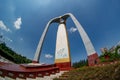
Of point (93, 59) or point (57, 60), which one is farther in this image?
point (57, 60)

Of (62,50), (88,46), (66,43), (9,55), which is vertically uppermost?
(9,55)

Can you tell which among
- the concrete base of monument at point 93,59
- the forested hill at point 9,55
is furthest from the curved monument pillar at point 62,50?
the forested hill at point 9,55

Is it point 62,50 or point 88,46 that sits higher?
point 62,50

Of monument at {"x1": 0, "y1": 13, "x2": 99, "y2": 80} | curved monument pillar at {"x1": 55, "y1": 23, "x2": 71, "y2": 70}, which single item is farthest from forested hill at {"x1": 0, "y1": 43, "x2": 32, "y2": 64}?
curved monument pillar at {"x1": 55, "y1": 23, "x2": 71, "y2": 70}

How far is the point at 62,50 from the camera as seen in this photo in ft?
67.8

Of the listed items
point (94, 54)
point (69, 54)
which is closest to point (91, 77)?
point (94, 54)

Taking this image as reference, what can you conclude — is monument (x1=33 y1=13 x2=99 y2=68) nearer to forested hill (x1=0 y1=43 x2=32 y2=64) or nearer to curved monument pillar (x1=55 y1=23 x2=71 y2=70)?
curved monument pillar (x1=55 y1=23 x2=71 y2=70)

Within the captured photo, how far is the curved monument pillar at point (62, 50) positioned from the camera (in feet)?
66.0

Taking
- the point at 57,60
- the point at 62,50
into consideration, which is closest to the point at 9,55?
the point at 57,60

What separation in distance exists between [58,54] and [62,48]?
0.64m

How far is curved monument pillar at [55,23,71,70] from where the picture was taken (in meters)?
20.1

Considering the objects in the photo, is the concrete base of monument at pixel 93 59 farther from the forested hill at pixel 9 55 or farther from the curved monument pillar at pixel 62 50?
the forested hill at pixel 9 55

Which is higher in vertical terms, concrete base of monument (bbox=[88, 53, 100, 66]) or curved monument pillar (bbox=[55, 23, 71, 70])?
curved monument pillar (bbox=[55, 23, 71, 70])

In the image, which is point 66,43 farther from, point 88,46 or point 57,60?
point 88,46
